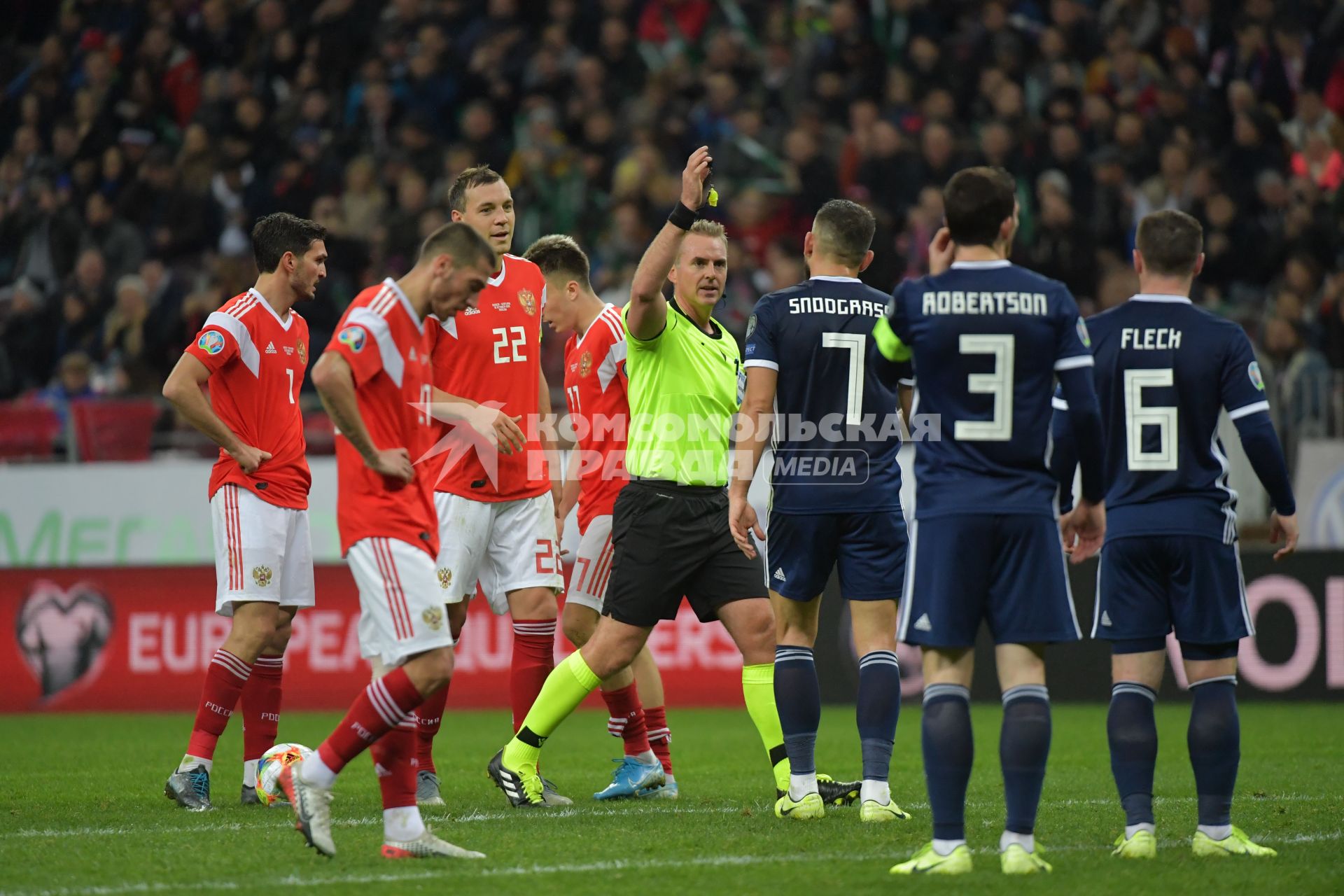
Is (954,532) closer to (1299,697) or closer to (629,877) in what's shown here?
(629,877)

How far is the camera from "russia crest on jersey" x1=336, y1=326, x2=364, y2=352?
223 inches

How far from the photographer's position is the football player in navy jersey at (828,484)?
685 centimetres

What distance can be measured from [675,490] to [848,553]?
2.83 feet

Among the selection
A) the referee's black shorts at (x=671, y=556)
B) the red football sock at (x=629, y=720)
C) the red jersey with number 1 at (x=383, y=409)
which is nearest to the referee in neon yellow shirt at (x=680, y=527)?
the referee's black shorts at (x=671, y=556)

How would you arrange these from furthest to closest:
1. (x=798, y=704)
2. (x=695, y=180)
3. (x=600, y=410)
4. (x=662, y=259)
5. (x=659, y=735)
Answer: (x=600, y=410)
(x=659, y=735)
(x=798, y=704)
(x=662, y=259)
(x=695, y=180)

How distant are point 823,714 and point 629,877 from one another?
7.25 meters

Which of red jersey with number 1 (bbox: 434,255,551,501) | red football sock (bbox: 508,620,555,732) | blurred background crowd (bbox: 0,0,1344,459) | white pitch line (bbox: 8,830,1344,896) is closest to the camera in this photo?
white pitch line (bbox: 8,830,1344,896)

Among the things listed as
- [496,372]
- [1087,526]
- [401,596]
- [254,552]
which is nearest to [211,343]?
[254,552]

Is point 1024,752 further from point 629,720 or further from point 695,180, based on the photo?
point 629,720

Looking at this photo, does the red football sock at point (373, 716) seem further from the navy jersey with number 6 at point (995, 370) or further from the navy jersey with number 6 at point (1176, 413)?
the navy jersey with number 6 at point (1176, 413)

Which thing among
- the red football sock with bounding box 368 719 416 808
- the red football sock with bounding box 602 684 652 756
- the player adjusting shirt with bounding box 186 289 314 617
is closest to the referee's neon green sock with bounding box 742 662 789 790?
the red football sock with bounding box 602 684 652 756

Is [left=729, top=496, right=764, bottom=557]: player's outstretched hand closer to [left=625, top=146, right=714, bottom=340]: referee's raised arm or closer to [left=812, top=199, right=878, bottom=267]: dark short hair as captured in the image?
[left=625, top=146, right=714, bottom=340]: referee's raised arm

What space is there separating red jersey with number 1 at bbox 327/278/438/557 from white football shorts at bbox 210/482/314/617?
6.46 ft

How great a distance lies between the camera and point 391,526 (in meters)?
5.78
